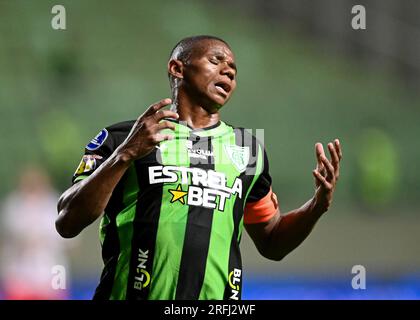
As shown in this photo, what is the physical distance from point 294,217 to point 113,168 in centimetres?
93

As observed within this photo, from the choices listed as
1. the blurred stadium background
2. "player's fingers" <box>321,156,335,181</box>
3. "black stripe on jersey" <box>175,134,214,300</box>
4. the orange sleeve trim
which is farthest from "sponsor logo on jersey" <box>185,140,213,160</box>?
the blurred stadium background

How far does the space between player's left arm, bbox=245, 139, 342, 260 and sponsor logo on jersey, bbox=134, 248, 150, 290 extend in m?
0.64

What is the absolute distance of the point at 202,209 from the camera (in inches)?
135

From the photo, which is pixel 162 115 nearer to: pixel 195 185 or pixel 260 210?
pixel 195 185

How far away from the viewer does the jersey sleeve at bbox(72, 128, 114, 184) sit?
11.4 ft

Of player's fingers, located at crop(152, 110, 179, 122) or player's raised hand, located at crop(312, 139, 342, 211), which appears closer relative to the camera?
player's fingers, located at crop(152, 110, 179, 122)

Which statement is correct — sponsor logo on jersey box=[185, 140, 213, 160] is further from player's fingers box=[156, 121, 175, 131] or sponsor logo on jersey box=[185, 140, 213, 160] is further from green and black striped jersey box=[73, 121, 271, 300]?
player's fingers box=[156, 121, 175, 131]

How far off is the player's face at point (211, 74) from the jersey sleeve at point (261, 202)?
1.18ft

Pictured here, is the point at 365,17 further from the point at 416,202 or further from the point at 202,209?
the point at 202,209

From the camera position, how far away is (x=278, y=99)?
403 inches

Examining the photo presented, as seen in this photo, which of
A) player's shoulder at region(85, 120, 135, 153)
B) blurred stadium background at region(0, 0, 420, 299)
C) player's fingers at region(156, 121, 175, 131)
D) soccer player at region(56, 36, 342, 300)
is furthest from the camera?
blurred stadium background at region(0, 0, 420, 299)
